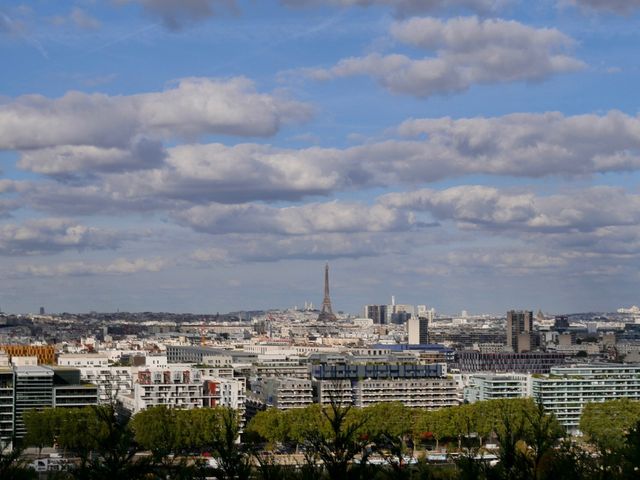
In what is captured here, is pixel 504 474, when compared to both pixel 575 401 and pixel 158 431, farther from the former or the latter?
pixel 575 401

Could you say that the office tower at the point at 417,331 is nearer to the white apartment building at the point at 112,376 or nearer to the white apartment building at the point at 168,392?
the white apartment building at the point at 112,376

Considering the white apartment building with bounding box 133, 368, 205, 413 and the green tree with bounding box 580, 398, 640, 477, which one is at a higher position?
the white apartment building with bounding box 133, 368, 205, 413

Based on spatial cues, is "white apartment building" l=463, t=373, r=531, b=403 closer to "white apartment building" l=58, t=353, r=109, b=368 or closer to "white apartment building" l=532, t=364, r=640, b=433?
"white apartment building" l=532, t=364, r=640, b=433

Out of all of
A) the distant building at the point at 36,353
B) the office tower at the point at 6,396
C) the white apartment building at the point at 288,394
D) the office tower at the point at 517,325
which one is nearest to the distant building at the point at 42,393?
the office tower at the point at 6,396

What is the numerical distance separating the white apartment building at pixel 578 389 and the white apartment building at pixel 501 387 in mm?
981

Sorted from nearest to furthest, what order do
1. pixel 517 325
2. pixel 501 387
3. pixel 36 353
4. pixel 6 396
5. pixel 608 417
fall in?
1. pixel 6 396
2. pixel 608 417
3. pixel 501 387
4. pixel 36 353
5. pixel 517 325

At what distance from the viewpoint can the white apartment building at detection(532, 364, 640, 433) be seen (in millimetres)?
75250

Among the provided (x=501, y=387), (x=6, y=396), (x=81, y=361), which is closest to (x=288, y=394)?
(x=501, y=387)

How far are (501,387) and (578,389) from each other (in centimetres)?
482

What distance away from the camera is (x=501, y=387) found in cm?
7881

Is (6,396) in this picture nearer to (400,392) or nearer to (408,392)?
(400,392)

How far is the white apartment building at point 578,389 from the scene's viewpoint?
75.2m

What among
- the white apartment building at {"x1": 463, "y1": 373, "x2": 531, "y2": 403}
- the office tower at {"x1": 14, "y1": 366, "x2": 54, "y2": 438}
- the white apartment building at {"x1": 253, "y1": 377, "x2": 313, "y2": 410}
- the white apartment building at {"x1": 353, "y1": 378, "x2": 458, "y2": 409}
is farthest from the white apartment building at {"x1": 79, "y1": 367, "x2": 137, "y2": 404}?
the white apartment building at {"x1": 463, "y1": 373, "x2": 531, "y2": 403}

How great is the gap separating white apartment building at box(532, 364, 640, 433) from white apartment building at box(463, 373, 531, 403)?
981 mm
